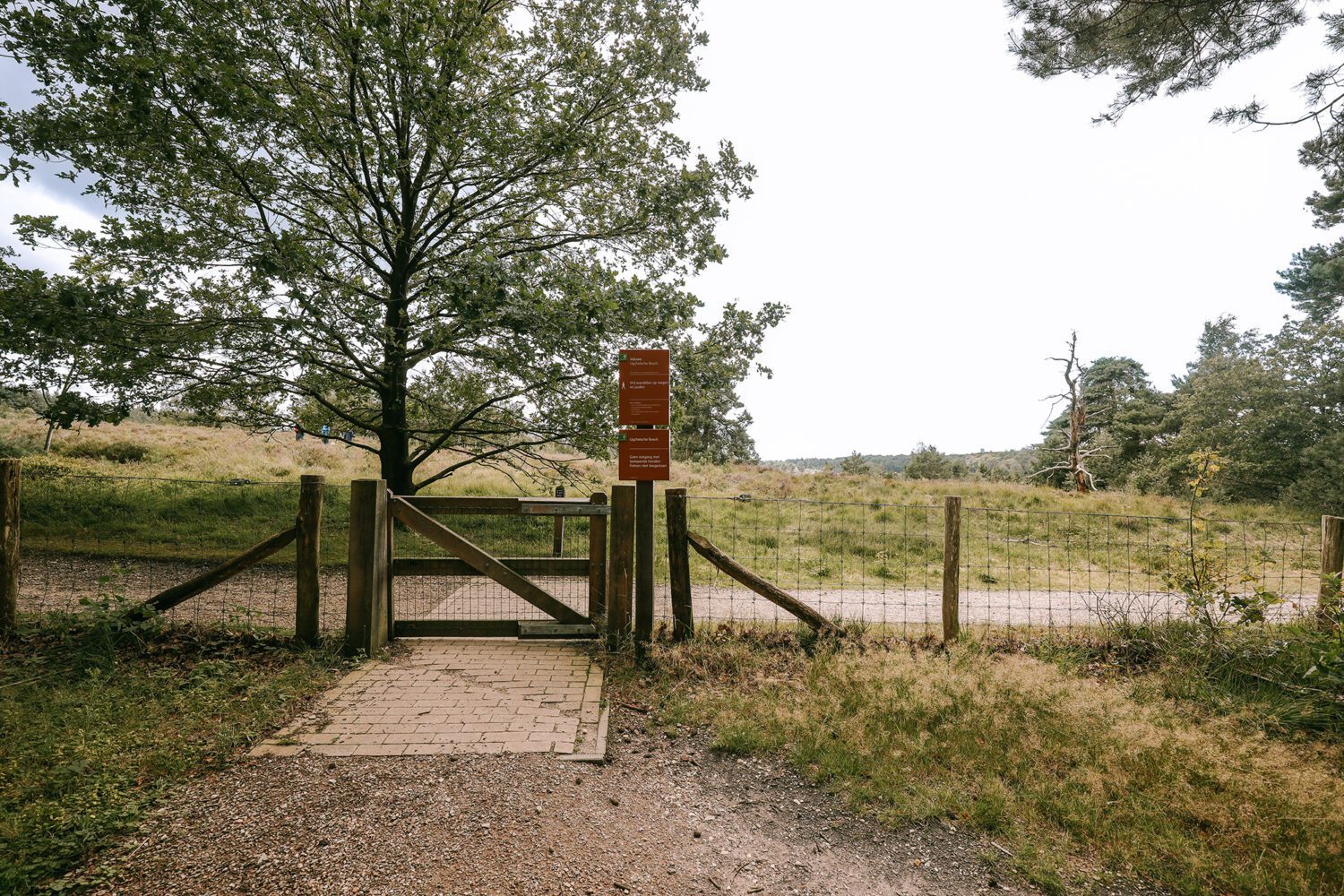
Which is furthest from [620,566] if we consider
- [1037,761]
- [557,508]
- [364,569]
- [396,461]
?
[396,461]

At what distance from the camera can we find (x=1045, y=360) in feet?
82.5

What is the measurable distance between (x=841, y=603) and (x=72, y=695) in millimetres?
7875

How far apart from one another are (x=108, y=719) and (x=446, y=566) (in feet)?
8.93

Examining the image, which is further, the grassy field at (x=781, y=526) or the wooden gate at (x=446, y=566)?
the grassy field at (x=781, y=526)

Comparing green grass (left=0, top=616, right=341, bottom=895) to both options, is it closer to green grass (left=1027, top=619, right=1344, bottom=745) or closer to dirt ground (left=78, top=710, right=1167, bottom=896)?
dirt ground (left=78, top=710, right=1167, bottom=896)

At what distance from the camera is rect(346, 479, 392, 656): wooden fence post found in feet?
19.2

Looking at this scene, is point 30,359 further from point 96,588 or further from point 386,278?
point 386,278

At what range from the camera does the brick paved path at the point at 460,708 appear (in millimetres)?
4285

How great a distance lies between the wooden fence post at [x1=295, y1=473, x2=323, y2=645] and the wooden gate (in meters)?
0.31

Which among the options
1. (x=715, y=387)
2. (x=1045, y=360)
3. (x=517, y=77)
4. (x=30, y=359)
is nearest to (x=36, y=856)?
(x=30, y=359)

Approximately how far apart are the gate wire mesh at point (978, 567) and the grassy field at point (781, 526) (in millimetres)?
79

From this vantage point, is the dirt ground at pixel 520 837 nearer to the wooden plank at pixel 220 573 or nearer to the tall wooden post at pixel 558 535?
the wooden plank at pixel 220 573

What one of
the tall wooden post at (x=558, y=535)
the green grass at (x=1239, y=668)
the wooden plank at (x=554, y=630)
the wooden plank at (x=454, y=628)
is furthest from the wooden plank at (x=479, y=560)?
the green grass at (x=1239, y=668)

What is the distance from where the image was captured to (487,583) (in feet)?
31.2
